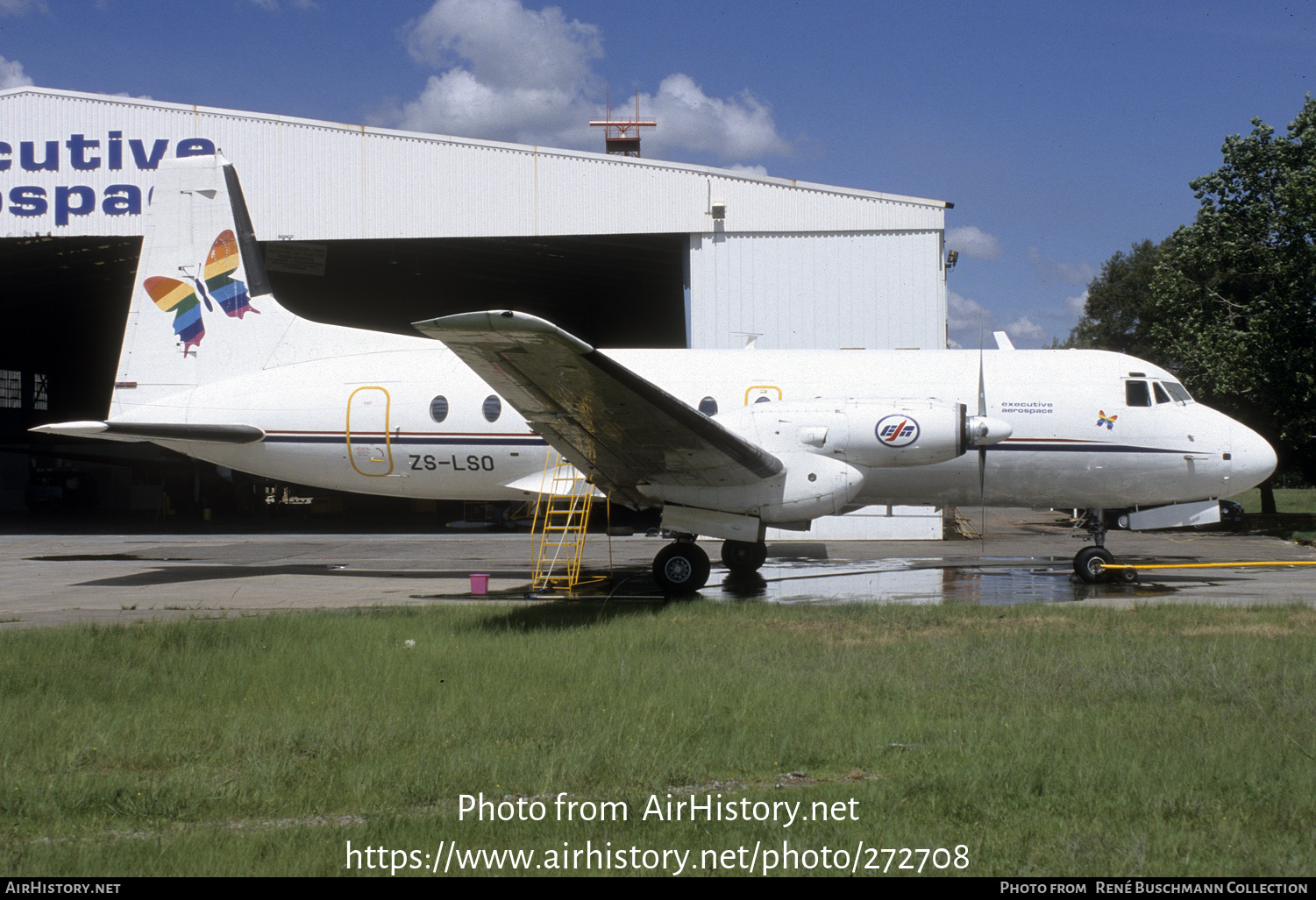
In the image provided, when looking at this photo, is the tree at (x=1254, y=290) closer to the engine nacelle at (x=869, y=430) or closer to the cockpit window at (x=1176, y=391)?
the cockpit window at (x=1176, y=391)

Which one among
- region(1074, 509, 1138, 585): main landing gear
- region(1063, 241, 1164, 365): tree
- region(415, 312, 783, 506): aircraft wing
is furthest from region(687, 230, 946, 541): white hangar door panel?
region(1063, 241, 1164, 365): tree

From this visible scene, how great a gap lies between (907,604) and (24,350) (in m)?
46.1

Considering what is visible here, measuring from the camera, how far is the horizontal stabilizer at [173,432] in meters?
13.9

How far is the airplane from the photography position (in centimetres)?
1228

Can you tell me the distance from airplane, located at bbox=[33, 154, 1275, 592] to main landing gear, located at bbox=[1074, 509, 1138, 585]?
0.04 meters

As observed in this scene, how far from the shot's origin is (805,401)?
12.9 metres

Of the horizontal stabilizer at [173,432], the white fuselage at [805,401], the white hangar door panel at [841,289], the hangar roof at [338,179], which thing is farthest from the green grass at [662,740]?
the hangar roof at [338,179]

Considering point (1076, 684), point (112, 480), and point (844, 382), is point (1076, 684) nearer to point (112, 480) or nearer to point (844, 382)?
point (844, 382)

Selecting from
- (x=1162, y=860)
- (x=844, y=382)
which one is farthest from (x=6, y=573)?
(x=1162, y=860)

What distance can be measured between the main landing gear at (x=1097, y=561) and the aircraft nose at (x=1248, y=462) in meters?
1.90

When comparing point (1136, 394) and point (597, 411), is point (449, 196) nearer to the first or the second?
point (597, 411)

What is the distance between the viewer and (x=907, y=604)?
1123 cm

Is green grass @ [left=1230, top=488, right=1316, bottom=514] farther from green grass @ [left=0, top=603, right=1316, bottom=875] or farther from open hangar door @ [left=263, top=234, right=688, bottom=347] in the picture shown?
green grass @ [left=0, top=603, right=1316, bottom=875]

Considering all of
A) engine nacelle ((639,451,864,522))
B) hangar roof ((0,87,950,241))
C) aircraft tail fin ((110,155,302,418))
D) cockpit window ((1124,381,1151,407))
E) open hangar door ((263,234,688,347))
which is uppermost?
hangar roof ((0,87,950,241))
